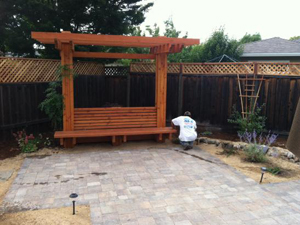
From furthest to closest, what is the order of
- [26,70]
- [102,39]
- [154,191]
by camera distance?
[26,70] < [102,39] < [154,191]

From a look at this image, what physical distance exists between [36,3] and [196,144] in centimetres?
682

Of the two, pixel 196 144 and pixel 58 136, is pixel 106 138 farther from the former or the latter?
pixel 196 144

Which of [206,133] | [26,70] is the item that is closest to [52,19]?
[26,70]

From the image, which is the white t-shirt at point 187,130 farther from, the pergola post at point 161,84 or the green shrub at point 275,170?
the green shrub at point 275,170

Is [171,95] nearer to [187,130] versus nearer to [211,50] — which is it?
[187,130]

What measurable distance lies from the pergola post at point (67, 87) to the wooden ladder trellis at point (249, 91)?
16.5 ft

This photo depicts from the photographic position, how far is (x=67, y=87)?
709cm

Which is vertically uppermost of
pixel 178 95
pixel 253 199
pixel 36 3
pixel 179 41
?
pixel 36 3

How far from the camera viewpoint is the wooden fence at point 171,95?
739 cm

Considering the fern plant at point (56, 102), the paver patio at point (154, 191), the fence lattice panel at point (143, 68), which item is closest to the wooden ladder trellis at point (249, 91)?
the paver patio at point (154, 191)

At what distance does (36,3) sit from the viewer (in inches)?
343

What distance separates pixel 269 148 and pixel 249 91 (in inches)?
86.8

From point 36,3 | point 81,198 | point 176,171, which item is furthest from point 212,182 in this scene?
point 36,3

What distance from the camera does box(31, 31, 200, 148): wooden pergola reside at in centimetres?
668
